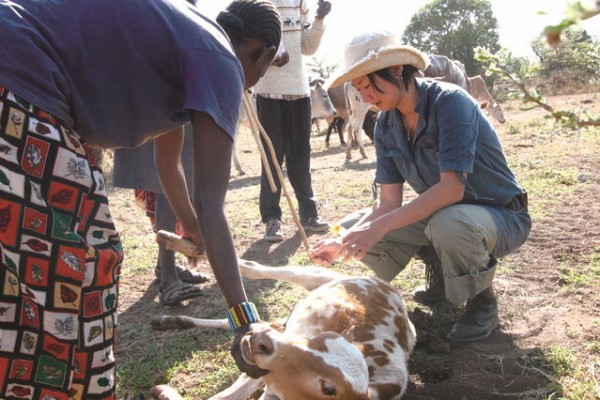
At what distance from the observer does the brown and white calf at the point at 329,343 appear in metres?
2.17

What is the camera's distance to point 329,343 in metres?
2.27

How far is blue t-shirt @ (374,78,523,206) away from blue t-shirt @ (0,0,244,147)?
1.57m

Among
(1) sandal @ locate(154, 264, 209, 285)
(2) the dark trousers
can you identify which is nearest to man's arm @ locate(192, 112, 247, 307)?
(1) sandal @ locate(154, 264, 209, 285)

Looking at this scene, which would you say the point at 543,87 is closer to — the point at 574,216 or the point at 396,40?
the point at 574,216

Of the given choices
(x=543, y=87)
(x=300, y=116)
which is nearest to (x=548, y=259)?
(x=300, y=116)

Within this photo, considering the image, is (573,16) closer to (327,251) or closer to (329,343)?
(329,343)

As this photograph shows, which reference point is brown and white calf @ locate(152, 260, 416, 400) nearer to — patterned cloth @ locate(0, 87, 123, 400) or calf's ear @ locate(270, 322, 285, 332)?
calf's ear @ locate(270, 322, 285, 332)

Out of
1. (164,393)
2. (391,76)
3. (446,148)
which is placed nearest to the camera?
(164,393)

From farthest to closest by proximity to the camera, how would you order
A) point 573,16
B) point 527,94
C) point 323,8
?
point 323,8 → point 527,94 → point 573,16

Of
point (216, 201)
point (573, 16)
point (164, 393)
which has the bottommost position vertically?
point (164, 393)

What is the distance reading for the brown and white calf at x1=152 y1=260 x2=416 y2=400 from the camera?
85.5 inches

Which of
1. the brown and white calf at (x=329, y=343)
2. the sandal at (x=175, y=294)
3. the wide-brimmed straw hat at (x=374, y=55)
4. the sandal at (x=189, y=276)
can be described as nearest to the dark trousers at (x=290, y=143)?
the sandal at (x=189, y=276)

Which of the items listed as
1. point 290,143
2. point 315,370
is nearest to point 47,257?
point 315,370

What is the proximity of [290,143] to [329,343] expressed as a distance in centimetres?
368
